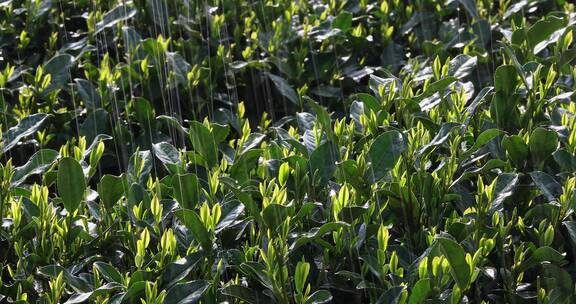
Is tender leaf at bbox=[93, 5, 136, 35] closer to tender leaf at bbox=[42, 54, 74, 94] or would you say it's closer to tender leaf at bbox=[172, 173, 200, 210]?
tender leaf at bbox=[42, 54, 74, 94]

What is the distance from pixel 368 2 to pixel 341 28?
0.51 m

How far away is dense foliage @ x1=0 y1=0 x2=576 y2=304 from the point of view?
243 cm

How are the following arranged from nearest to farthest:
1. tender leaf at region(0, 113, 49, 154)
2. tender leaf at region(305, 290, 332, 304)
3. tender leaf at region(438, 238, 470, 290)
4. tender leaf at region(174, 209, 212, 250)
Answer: tender leaf at region(438, 238, 470, 290)
tender leaf at region(305, 290, 332, 304)
tender leaf at region(174, 209, 212, 250)
tender leaf at region(0, 113, 49, 154)


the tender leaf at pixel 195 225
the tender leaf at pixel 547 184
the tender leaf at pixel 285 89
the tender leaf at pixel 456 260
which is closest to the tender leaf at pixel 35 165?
the tender leaf at pixel 195 225

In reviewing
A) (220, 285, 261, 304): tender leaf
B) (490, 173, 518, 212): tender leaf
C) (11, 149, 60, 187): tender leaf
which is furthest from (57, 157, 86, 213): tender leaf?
(490, 173, 518, 212): tender leaf

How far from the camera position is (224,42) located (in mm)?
4254

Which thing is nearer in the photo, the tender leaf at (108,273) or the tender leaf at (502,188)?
the tender leaf at (108,273)

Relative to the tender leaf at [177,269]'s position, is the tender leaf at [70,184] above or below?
above

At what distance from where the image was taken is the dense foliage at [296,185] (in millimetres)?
2426

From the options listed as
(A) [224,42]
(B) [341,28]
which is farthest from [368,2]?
(A) [224,42]

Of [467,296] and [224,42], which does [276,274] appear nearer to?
[467,296]

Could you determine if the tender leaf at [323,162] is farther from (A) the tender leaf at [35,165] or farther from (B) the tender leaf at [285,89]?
(B) the tender leaf at [285,89]

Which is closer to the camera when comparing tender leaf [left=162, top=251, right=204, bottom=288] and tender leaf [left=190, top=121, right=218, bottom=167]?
tender leaf [left=162, top=251, right=204, bottom=288]

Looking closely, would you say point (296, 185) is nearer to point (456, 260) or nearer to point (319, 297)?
point (319, 297)
